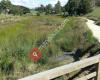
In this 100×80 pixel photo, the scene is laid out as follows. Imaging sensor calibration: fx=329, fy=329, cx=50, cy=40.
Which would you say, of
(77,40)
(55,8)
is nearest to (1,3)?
(55,8)

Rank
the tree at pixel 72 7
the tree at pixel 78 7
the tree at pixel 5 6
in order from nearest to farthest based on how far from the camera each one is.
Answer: the tree at pixel 72 7
the tree at pixel 78 7
the tree at pixel 5 6

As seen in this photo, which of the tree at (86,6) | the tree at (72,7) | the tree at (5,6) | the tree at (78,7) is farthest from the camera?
the tree at (5,6)

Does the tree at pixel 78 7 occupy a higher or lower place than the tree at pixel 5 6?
higher

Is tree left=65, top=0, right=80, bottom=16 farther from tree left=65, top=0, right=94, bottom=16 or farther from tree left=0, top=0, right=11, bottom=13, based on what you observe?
tree left=0, top=0, right=11, bottom=13

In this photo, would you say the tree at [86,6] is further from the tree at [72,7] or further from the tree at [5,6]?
the tree at [5,6]

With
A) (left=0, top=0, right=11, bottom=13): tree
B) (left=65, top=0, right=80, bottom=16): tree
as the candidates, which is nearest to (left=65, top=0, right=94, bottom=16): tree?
(left=65, top=0, right=80, bottom=16): tree

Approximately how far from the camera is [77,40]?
448 inches

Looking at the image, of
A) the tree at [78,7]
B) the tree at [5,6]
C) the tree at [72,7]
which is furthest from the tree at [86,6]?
the tree at [5,6]

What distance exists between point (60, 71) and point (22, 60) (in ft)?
12.0

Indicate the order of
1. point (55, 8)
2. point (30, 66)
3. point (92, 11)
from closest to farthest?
point (30, 66), point (92, 11), point (55, 8)

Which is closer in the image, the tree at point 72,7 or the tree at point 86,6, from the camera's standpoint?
the tree at point 72,7

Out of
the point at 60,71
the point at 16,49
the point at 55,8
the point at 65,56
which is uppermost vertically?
the point at 60,71

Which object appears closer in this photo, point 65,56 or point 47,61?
point 47,61

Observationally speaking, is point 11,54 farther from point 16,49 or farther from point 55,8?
point 55,8
